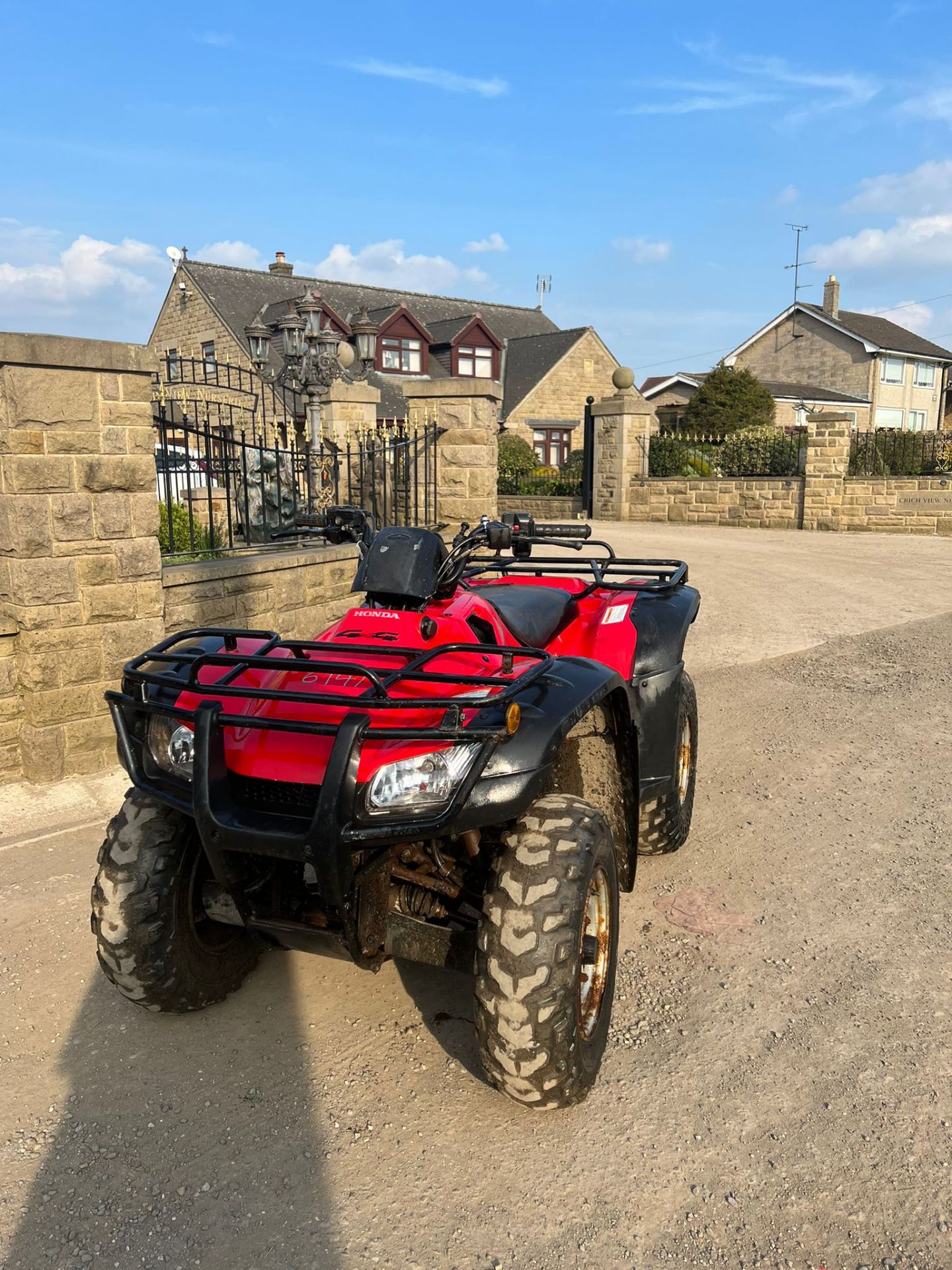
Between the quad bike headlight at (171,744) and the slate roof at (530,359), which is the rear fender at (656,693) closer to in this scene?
the quad bike headlight at (171,744)

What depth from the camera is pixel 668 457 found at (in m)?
20.8

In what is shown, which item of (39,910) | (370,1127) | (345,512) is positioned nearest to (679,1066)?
(370,1127)

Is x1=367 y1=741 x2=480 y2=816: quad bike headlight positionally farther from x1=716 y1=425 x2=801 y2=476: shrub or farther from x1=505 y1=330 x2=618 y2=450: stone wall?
x1=505 y1=330 x2=618 y2=450: stone wall

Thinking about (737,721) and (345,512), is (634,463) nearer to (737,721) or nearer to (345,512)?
(737,721)

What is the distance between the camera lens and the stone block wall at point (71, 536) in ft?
16.1

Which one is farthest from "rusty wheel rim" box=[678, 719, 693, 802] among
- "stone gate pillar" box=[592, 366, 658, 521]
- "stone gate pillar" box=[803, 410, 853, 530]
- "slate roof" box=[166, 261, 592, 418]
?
"slate roof" box=[166, 261, 592, 418]

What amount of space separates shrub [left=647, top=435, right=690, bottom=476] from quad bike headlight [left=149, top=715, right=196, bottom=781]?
18963 millimetres

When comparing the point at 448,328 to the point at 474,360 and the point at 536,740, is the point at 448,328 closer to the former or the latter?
the point at 474,360

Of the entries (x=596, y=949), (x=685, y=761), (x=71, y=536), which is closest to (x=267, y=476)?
(x=71, y=536)

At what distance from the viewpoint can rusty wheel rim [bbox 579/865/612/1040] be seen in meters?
2.69

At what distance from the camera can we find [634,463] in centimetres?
2050

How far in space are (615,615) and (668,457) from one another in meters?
17.7

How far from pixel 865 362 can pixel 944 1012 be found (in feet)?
140

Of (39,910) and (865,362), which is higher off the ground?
(865,362)
